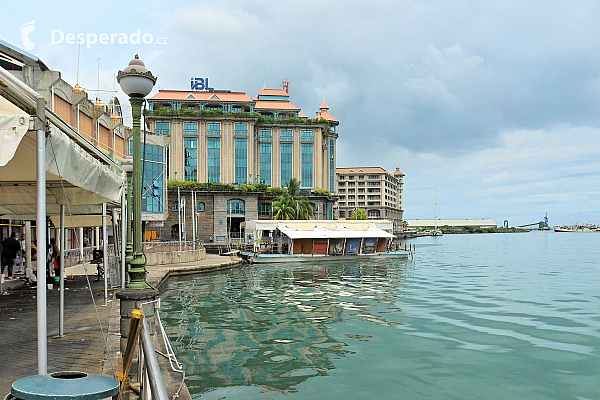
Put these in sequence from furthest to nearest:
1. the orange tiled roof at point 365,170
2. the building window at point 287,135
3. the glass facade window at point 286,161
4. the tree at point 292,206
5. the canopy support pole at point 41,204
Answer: the orange tiled roof at point 365,170 < the building window at point 287,135 < the glass facade window at point 286,161 < the tree at point 292,206 < the canopy support pole at point 41,204

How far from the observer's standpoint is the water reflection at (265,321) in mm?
10016

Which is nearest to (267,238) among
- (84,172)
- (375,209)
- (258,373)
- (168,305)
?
(168,305)

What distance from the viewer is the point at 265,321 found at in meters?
15.2

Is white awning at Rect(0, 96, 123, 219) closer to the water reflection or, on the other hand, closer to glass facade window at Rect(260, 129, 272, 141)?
the water reflection

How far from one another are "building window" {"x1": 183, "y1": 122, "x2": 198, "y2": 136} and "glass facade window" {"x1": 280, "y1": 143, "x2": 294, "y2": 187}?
13.7 metres

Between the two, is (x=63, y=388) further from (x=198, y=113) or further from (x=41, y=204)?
(x=198, y=113)

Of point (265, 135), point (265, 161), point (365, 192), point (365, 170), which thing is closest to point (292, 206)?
point (265, 161)

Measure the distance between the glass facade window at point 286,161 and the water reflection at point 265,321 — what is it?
47618mm

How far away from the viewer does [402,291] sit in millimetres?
23172

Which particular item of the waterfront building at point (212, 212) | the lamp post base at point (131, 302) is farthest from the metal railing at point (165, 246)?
the waterfront building at point (212, 212)

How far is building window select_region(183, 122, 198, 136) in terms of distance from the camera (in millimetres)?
72438

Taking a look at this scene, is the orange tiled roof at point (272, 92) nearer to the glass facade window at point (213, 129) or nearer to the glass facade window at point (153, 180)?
the glass facade window at point (213, 129)

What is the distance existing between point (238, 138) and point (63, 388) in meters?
71.7

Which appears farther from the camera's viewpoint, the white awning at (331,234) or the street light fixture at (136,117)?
the white awning at (331,234)
